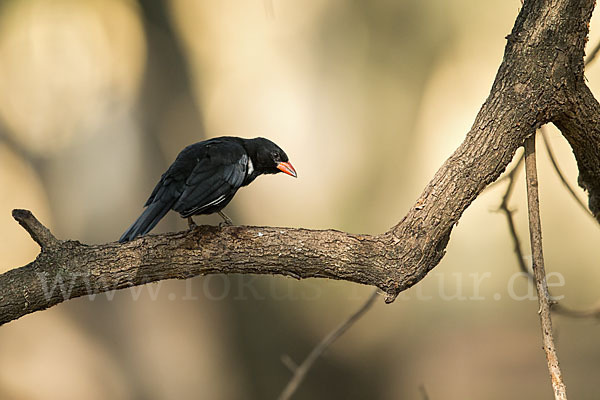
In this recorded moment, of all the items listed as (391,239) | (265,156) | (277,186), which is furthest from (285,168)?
(277,186)

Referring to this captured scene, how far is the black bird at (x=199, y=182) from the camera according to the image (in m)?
1.55

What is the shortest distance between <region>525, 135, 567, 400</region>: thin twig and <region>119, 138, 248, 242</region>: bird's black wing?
803 mm

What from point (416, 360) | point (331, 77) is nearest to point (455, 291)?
point (416, 360)

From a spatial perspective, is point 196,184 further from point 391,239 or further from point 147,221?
point 391,239

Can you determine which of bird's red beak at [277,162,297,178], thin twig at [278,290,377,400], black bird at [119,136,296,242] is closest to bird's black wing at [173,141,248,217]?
black bird at [119,136,296,242]

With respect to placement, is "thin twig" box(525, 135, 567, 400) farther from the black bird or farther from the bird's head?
the black bird

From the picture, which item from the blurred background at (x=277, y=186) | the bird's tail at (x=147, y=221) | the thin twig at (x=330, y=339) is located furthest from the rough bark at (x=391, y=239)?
the blurred background at (x=277, y=186)

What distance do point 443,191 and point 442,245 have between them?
154mm

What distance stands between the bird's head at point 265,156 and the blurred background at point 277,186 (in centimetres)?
108

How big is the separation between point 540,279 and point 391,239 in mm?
415

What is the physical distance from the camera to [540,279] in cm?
162

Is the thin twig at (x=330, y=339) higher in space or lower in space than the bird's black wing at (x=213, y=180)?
lower

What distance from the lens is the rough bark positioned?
5.07 feet

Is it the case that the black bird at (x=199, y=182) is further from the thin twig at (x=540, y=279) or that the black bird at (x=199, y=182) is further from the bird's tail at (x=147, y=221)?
the thin twig at (x=540, y=279)
